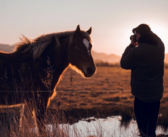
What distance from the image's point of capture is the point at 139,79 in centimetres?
287

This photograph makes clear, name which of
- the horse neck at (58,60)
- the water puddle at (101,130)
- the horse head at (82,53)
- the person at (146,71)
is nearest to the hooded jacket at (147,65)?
the person at (146,71)

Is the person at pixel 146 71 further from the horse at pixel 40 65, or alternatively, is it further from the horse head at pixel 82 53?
the horse at pixel 40 65

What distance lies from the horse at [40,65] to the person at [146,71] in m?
1.54

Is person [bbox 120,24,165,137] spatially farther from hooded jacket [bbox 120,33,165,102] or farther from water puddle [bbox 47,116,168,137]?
water puddle [bbox 47,116,168,137]

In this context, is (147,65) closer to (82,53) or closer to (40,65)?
(82,53)

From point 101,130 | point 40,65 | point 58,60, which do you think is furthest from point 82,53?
point 101,130

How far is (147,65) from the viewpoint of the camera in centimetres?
277

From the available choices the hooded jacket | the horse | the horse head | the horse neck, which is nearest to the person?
the hooded jacket

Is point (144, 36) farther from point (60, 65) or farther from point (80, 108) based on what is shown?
point (80, 108)

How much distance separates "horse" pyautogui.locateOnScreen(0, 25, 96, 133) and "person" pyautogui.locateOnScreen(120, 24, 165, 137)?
1.54 m

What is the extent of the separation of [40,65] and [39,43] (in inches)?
22.9

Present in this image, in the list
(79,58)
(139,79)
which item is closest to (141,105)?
(139,79)

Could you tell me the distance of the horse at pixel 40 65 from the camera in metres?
4.01

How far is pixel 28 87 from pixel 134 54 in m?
2.48
